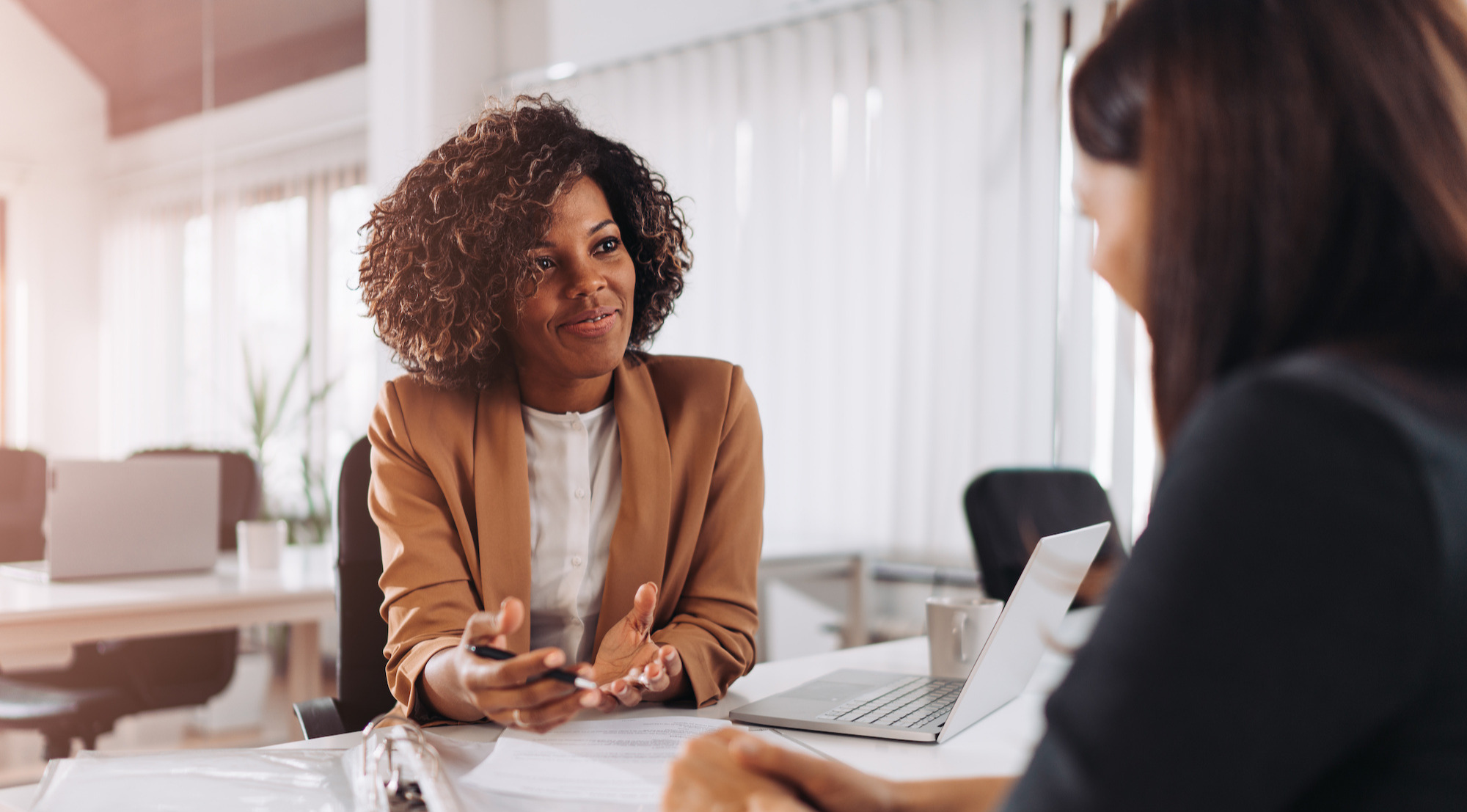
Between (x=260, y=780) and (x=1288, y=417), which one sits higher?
(x=1288, y=417)

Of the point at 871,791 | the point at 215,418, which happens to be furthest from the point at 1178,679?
the point at 215,418

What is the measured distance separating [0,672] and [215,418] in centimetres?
284

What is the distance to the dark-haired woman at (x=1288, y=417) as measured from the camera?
15.8 inches

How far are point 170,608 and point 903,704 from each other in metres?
1.57

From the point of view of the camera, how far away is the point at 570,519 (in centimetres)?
133

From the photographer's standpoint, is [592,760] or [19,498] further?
[19,498]

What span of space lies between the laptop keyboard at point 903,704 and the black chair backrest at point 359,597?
2.24ft

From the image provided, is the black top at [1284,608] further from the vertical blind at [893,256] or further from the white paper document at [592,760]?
the vertical blind at [893,256]

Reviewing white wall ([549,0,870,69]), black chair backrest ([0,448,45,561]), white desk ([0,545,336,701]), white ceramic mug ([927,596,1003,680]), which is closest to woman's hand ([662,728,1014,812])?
white ceramic mug ([927,596,1003,680])

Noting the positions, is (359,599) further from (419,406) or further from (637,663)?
(637,663)

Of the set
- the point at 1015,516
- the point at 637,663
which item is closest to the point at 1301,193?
the point at 637,663

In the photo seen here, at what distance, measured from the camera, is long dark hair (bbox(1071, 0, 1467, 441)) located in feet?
1.58

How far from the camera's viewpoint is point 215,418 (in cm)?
528

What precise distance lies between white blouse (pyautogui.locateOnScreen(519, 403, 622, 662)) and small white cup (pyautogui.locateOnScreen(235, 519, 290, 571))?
4.54 ft
